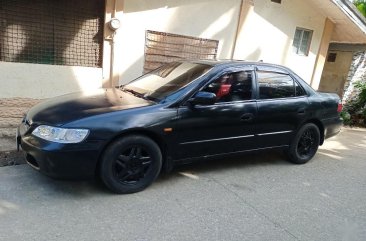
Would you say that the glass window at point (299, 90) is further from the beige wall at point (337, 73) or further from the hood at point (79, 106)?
the beige wall at point (337, 73)

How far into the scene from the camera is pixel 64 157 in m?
3.43

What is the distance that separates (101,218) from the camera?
3.33 metres

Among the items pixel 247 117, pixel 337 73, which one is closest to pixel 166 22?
pixel 247 117

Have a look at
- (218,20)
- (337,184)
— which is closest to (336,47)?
(218,20)

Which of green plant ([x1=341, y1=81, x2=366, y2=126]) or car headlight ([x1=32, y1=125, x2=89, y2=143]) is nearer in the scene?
car headlight ([x1=32, y1=125, x2=89, y2=143])

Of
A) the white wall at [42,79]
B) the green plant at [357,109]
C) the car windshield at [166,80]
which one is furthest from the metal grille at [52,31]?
the green plant at [357,109]

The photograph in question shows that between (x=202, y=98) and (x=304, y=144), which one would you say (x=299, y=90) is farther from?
(x=202, y=98)

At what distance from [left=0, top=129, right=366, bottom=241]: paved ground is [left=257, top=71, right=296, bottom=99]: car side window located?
1.12 m

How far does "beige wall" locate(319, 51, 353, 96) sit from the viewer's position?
1079 cm

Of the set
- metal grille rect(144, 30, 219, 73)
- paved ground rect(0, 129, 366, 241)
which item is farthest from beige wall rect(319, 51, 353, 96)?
paved ground rect(0, 129, 366, 241)

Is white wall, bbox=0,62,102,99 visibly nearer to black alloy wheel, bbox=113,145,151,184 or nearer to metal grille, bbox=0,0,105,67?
metal grille, bbox=0,0,105,67

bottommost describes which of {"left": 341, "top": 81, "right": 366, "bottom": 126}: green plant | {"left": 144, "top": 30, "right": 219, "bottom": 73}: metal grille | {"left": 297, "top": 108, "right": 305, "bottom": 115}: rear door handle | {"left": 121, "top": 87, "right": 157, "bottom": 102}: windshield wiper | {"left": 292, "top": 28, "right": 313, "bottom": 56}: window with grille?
{"left": 341, "top": 81, "right": 366, "bottom": 126}: green plant

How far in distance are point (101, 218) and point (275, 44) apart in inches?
277

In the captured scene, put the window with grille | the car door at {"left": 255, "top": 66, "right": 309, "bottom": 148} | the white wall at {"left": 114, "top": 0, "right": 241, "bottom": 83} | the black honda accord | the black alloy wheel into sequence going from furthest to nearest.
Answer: the window with grille < the white wall at {"left": 114, "top": 0, "right": 241, "bottom": 83} < the car door at {"left": 255, "top": 66, "right": 309, "bottom": 148} < the black alloy wheel < the black honda accord
